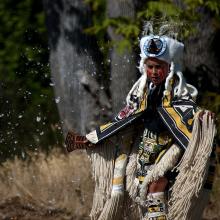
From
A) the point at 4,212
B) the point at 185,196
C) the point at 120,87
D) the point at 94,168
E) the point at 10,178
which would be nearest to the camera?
the point at 185,196

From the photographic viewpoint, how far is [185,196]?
765cm

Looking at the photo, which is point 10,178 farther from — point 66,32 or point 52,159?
point 66,32

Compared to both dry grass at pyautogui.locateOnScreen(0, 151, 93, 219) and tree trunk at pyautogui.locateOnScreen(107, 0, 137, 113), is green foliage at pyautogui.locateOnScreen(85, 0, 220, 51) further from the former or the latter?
dry grass at pyautogui.locateOnScreen(0, 151, 93, 219)

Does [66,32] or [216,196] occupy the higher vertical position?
[66,32]

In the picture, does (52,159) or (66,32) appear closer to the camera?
(52,159)

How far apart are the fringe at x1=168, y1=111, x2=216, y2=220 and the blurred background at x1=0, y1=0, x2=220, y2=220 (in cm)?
98

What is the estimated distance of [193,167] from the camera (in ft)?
24.8

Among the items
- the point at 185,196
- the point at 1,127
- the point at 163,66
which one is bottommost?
the point at 1,127

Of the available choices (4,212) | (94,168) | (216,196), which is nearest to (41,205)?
(4,212)

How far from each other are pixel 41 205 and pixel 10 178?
26.1 inches

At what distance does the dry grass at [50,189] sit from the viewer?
10250 millimetres

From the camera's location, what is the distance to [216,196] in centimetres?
1041

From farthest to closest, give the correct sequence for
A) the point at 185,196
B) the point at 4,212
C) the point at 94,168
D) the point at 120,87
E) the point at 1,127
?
the point at 1,127, the point at 120,87, the point at 4,212, the point at 94,168, the point at 185,196

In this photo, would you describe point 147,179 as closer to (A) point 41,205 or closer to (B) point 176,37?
(B) point 176,37
